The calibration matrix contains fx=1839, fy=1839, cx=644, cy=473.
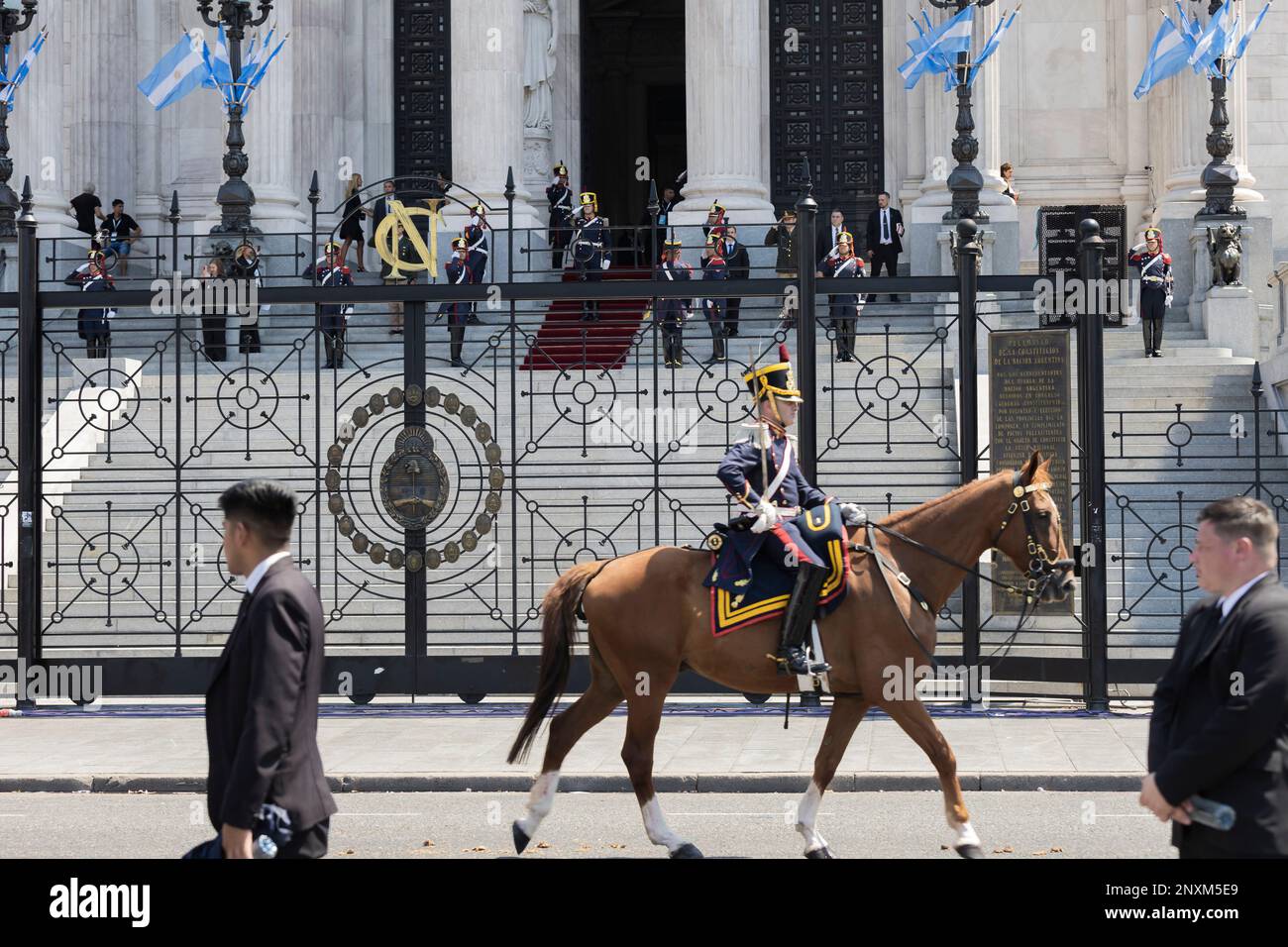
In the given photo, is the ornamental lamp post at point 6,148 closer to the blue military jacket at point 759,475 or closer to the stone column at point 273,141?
the stone column at point 273,141

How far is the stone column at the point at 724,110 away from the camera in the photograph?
3123 centimetres

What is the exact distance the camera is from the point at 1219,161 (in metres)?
25.3

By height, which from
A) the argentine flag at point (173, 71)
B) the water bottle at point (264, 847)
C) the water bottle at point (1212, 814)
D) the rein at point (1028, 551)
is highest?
the argentine flag at point (173, 71)

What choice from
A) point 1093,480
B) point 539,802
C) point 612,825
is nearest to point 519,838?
point 539,802

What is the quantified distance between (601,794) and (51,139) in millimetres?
24179

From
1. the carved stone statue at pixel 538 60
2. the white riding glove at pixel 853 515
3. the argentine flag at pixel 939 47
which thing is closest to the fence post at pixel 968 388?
the white riding glove at pixel 853 515

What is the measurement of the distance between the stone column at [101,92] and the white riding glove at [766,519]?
2647cm

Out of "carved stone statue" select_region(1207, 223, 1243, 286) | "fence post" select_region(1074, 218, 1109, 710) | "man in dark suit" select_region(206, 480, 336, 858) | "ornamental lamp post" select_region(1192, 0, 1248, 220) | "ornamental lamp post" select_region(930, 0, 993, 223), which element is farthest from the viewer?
"carved stone statue" select_region(1207, 223, 1243, 286)

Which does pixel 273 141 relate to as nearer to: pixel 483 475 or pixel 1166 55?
pixel 1166 55

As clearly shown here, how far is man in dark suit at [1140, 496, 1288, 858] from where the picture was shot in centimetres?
568

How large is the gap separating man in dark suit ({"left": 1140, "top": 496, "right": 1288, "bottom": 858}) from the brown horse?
393 centimetres

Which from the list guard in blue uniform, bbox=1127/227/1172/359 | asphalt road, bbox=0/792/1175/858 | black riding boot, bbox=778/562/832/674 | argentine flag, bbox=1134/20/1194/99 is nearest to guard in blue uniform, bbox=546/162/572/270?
guard in blue uniform, bbox=1127/227/1172/359

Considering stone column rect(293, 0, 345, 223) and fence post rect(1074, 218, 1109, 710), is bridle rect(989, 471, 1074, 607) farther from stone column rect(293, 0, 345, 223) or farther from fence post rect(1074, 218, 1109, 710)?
stone column rect(293, 0, 345, 223)
